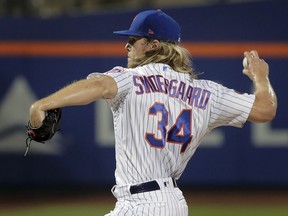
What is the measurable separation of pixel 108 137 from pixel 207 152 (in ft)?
4.83

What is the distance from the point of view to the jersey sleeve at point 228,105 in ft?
13.7

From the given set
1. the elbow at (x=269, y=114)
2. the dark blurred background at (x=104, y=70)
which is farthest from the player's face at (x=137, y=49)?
the dark blurred background at (x=104, y=70)

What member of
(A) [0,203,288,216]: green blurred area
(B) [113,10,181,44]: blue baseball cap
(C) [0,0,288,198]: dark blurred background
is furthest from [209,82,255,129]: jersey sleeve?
(C) [0,0,288,198]: dark blurred background

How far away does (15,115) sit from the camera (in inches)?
438

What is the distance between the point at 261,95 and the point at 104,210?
5469 millimetres

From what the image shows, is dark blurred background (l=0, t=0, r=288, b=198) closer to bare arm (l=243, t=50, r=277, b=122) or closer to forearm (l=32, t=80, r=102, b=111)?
bare arm (l=243, t=50, r=277, b=122)

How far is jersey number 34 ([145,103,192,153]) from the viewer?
3.96 m

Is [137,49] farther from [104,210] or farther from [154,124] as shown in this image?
[104,210]

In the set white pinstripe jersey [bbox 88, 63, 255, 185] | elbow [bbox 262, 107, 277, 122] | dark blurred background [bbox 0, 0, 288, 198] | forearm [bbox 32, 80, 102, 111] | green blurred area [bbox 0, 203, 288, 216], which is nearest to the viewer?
forearm [bbox 32, 80, 102, 111]

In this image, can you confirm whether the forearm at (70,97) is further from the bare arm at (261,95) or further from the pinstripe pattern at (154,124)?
the bare arm at (261,95)

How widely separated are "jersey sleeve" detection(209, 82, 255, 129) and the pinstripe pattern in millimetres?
41

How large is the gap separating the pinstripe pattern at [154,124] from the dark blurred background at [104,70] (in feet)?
23.2

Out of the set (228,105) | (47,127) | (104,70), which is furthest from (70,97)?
(104,70)

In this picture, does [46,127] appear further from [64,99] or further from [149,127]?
[149,127]
